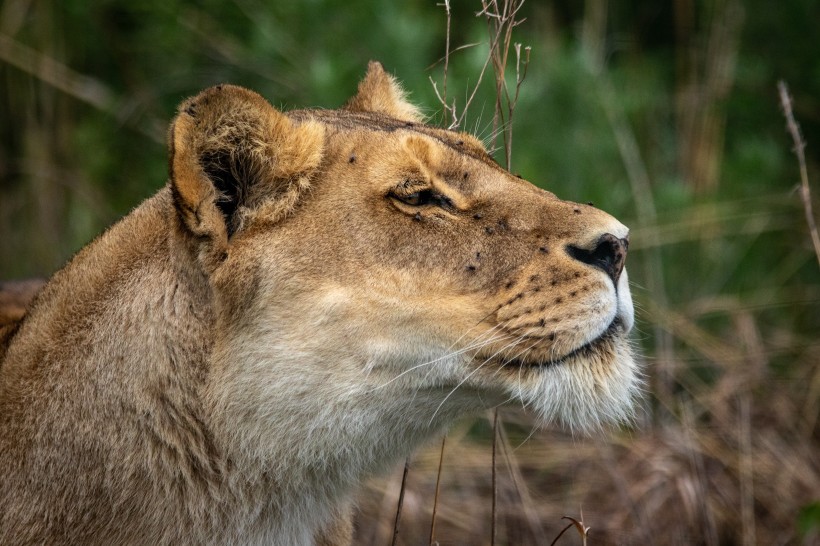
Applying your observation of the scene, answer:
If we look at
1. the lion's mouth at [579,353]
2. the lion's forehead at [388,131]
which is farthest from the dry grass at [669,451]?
the lion's mouth at [579,353]

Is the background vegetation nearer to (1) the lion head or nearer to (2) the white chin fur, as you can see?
(2) the white chin fur

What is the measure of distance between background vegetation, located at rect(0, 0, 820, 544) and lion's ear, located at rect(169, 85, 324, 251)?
3.60 feet

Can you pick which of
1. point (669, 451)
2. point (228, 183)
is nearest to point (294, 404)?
point (228, 183)

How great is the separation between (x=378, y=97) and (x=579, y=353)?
150cm

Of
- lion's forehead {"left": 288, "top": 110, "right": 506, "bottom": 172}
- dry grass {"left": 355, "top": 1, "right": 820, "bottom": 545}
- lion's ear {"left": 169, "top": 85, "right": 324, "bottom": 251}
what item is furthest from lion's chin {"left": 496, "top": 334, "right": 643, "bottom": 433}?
dry grass {"left": 355, "top": 1, "right": 820, "bottom": 545}

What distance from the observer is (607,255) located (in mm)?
3248

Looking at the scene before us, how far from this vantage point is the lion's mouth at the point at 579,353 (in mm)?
3232

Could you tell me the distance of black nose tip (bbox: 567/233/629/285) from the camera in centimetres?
324

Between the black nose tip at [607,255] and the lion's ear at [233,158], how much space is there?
892mm

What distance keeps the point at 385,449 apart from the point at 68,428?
96cm

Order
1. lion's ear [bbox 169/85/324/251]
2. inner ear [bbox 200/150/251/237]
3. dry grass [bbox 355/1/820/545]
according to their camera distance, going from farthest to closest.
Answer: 1. dry grass [bbox 355/1/820/545]
2. inner ear [bbox 200/150/251/237]
3. lion's ear [bbox 169/85/324/251]

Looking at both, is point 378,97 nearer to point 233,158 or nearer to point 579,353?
point 233,158

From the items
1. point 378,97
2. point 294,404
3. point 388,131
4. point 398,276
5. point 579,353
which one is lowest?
point 294,404

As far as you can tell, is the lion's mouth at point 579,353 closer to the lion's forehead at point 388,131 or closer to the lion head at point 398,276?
the lion head at point 398,276
